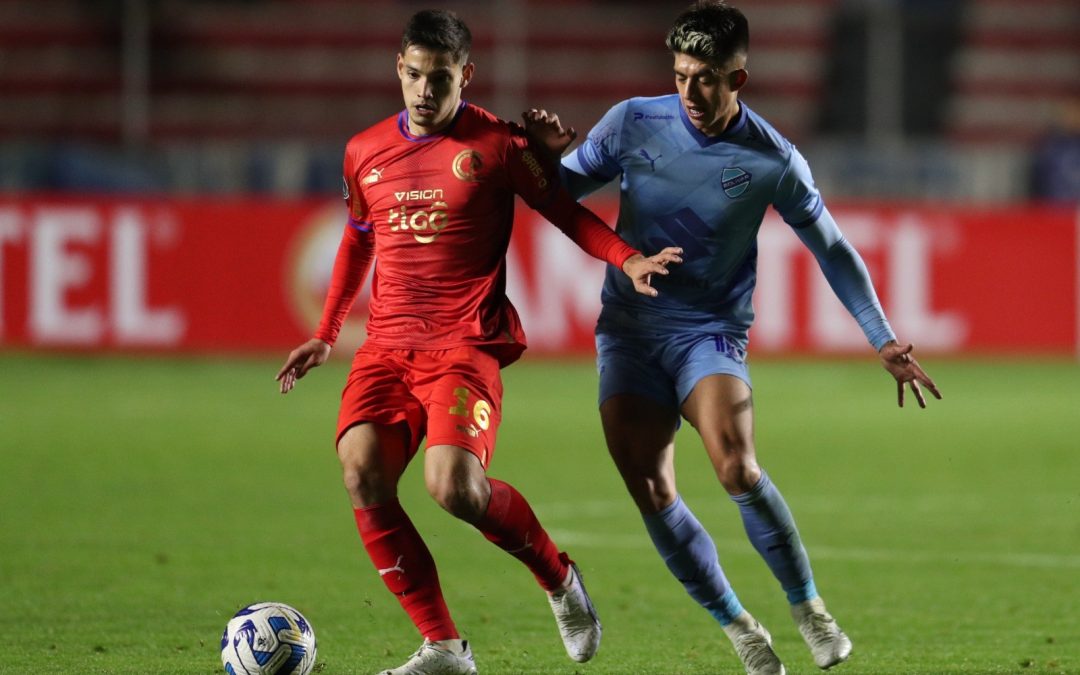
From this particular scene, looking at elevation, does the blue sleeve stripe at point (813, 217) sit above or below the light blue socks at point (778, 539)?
above

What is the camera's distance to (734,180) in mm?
5430

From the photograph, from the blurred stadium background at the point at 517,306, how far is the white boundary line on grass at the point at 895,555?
0.04 metres

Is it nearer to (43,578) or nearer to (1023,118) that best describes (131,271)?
(43,578)

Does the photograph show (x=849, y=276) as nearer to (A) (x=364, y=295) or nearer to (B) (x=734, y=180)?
(B) (x=734, y=180)

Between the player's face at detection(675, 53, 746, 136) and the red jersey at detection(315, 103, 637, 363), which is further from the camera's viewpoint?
the red jersey at detection(315, 103, 637, 363)

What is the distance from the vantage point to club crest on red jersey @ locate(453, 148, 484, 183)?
535cm

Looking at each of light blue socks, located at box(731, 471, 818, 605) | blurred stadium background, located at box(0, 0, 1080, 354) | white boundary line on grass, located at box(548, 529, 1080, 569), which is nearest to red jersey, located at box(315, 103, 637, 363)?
light blue socks, located at box(731, 471, 818, 605)

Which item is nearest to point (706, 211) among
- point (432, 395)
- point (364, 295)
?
point (432, 395)

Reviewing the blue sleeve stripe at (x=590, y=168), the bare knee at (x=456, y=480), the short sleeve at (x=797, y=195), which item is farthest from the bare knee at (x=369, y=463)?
the short sleeve at (x=797, y=195)

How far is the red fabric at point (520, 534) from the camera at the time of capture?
5.24 metres

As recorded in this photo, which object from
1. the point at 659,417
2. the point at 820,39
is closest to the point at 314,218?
the point at 820,39

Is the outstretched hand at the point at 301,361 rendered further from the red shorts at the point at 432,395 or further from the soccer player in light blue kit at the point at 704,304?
the soccer player in light blue kit at the point at 704,304

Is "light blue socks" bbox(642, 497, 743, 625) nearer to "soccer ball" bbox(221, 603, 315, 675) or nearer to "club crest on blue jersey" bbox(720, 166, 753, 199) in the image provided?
"club crest on blue jersey" bbox(720, 166, 753, 199)

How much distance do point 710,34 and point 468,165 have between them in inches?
32.5
